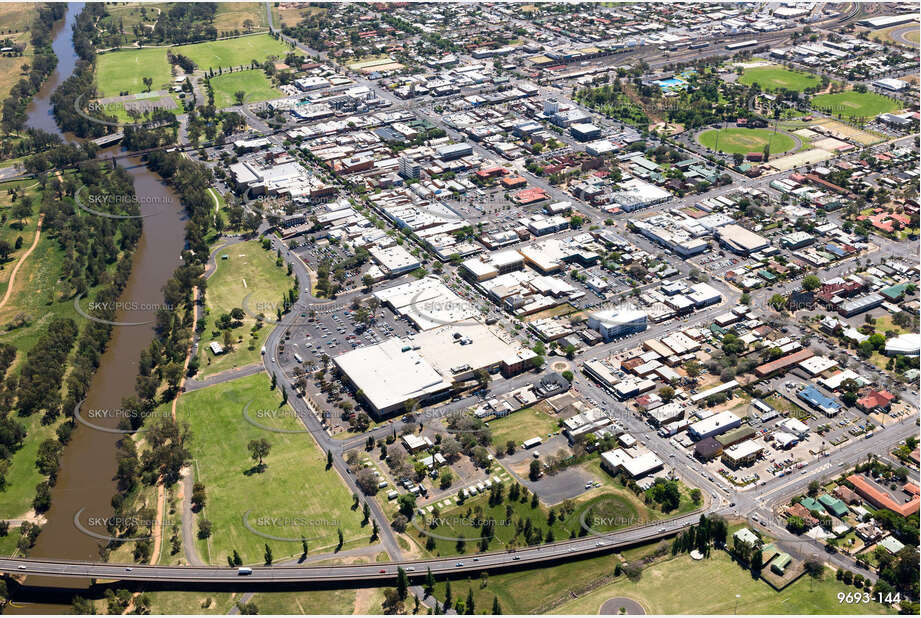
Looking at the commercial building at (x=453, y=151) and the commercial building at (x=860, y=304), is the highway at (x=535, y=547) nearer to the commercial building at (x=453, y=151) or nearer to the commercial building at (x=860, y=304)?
the commercial building at (x=860, y=304)

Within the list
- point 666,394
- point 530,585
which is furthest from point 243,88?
point 530,585

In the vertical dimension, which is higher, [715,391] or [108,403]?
[715,391]

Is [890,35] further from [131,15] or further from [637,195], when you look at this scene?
[131,15]

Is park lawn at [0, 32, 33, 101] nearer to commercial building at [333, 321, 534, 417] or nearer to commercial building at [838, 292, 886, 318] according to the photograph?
Answer: commercial building at [333, 321, 534, 417]

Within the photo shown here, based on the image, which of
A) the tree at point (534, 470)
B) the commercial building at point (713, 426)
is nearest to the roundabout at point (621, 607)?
the tree at point (534, 470)

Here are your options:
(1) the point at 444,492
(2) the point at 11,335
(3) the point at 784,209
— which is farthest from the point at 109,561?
(3) the point at 784,209

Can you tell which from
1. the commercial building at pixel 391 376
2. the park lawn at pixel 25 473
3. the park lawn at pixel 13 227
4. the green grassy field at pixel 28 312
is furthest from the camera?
the park lawn at pixel 13 227
